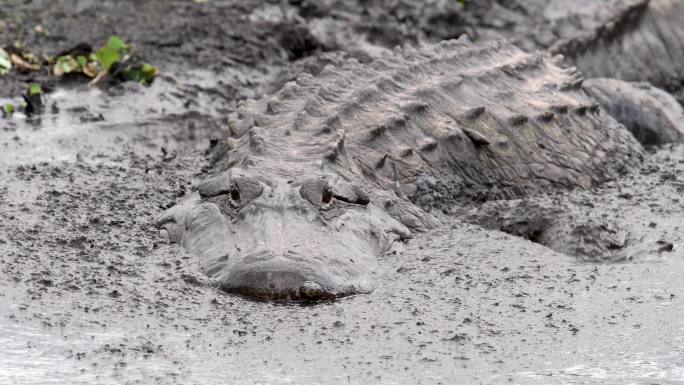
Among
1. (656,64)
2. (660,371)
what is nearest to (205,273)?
(660,371)

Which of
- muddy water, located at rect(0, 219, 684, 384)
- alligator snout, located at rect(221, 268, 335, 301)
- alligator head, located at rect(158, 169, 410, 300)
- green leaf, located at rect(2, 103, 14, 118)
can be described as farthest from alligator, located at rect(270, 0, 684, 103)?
alligator snout, located at rect(221, 268, 335, 301)

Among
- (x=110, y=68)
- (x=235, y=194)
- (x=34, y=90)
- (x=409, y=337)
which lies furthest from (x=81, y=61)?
(x=409, y=337)

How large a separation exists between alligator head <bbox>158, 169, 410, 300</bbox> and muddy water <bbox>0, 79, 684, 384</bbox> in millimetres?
87

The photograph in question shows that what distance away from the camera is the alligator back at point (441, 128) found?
Answer: 6.54 metres

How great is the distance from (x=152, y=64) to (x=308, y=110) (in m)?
2.94

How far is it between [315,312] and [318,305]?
75 mm

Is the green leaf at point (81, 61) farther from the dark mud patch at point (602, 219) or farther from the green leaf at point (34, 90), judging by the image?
the dark mud patch at point (602, 219)

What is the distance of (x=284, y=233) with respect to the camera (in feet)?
17.6

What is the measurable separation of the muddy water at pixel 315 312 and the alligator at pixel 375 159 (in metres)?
0.15

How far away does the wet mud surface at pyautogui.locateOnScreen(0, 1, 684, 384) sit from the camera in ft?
14.8

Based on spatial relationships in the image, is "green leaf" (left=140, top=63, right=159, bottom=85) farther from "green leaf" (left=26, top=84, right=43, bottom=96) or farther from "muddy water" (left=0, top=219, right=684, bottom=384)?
"muddy water" (left=0, top=219, right=684, bottom=384)

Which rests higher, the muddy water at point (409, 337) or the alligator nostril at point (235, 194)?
the alligator nostril at point (235, 194)

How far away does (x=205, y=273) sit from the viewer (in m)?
5.37

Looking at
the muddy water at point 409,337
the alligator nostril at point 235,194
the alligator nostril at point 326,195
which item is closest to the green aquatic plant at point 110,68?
the alligator nostril at point 235,194
